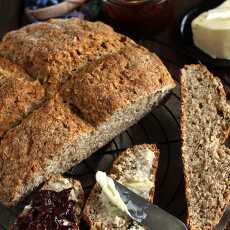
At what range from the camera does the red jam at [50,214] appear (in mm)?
3508

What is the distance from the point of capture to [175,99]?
4.73 meters

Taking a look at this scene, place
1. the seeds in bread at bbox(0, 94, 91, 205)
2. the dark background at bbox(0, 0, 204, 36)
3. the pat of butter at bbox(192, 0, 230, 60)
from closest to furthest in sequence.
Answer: the seeds in bread at bbox(0, 94, 91, 205) → the pat of butter at bbox(192, 0, 230, 60) → the dark background at bbox(0, 0, 204, 36)

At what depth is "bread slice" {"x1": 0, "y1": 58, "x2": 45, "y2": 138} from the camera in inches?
159

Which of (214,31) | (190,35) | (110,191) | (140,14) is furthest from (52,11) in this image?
(110,191)

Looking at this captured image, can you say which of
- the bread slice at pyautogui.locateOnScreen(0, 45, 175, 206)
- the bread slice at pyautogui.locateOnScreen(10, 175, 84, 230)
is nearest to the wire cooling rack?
the bread slice at pyautogui.locateOnScreen(0, 45, 175, 206)

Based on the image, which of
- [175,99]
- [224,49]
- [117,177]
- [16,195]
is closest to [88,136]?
[117,177]

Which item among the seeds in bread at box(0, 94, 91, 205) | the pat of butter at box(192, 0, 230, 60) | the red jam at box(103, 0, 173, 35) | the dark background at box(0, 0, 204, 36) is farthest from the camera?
the dark background at box(0, 0, 204, 36)

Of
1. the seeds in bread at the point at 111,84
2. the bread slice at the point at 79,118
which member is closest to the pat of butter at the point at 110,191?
the bread slice at the point at 79,118

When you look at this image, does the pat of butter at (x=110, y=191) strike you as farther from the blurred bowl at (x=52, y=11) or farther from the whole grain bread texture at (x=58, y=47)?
the blurred bowl at (x=52, y=11)

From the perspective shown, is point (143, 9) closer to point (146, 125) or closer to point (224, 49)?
point (224, 49)

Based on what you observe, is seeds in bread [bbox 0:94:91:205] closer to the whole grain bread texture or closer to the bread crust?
the bread crust

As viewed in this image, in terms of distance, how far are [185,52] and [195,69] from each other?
0.86 meters

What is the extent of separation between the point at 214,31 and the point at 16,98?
1985 millimetres

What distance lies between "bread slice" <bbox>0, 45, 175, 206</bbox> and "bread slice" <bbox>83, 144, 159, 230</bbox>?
0.35 metres
